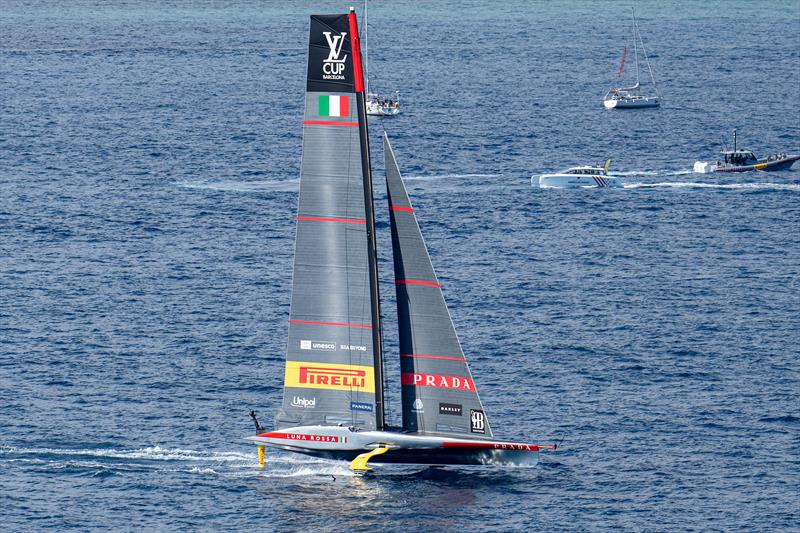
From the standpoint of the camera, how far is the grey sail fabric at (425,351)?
74.7m

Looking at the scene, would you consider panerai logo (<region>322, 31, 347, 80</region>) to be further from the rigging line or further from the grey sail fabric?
the grey sail fabric

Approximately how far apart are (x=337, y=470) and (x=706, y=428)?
23345mm

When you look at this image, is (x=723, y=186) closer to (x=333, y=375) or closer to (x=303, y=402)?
(x=333, y=375)

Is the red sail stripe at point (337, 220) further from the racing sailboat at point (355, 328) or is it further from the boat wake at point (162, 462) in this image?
the boat wake at point (162, 462)

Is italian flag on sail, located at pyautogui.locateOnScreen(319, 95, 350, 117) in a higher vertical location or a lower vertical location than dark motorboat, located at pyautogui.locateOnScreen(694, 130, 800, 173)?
higher

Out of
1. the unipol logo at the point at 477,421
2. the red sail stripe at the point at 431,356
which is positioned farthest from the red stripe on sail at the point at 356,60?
the unipol logo at the point at 477,421

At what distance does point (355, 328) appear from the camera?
75688 millimetres

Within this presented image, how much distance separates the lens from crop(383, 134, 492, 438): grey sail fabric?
74.7 m

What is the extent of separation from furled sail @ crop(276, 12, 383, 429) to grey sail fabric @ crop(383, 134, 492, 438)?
144cm

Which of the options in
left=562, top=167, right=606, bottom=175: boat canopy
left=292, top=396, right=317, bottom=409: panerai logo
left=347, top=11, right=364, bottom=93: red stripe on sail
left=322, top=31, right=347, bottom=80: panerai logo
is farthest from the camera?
left=562, top=167, right=606, bottom=175: boat canopy

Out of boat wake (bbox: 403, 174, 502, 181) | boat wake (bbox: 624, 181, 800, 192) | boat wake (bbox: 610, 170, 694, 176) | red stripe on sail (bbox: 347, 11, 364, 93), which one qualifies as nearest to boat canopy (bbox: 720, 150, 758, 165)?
boat wake (bbox: 610, 170, 694, 176)

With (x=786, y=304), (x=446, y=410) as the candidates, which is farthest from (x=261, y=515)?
(x=786, y=304)

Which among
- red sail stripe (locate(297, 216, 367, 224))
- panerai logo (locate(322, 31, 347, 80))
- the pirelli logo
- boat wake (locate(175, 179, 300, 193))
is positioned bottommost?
the pirelli logo

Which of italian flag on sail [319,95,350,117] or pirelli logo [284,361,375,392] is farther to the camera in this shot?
pirelli logo [284,361,375,392]
